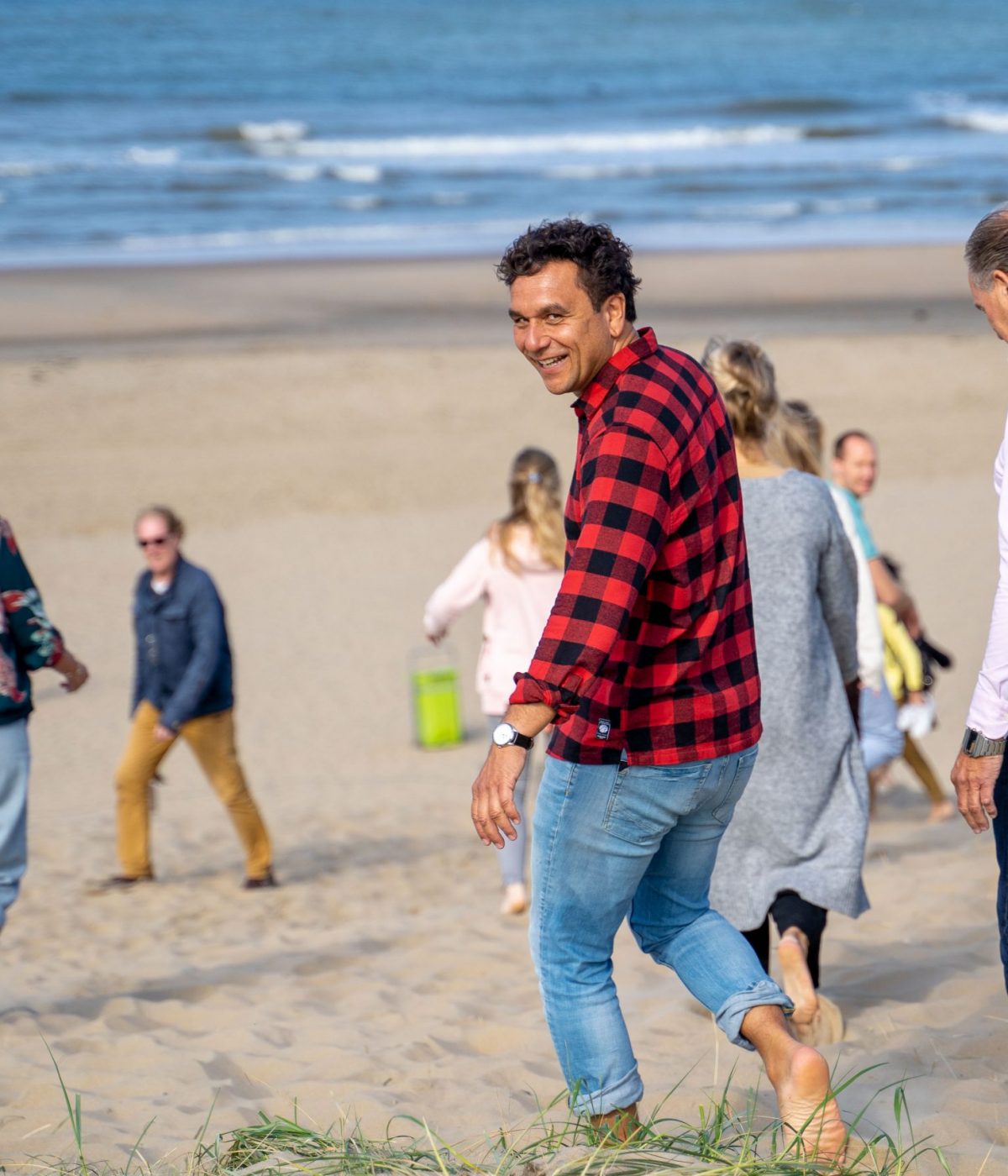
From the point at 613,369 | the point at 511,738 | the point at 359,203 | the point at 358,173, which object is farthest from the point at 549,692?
the point at 358,173

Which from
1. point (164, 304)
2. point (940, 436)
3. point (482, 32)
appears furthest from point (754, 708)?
point (482, 32)

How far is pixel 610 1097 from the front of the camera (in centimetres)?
301

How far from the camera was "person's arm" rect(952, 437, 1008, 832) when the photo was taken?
109 inches

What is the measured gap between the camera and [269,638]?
33.7 ft

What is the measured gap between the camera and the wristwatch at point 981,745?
280cm

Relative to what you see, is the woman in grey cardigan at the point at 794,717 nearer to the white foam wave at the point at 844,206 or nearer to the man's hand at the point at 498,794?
the man's hand at the point at 498,794

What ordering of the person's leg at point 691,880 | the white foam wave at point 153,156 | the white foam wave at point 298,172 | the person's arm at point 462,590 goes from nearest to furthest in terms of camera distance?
the person's leg at point 691,880
the person's arm at point 462,590
the white foam wave at point 298,172
the white foam wave at point 153,156

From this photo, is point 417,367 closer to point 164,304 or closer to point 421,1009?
point 164,304

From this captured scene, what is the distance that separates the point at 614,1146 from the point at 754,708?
0.91 metres

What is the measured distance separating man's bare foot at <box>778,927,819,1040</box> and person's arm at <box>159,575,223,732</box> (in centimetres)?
319

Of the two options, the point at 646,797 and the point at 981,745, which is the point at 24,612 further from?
the point at 981,745

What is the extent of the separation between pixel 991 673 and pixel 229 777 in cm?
451

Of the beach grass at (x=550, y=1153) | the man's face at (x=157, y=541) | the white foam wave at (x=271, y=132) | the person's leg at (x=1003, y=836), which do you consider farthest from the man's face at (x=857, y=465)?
the white foam wave at (x=271, y=132)

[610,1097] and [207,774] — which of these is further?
[207,774]
